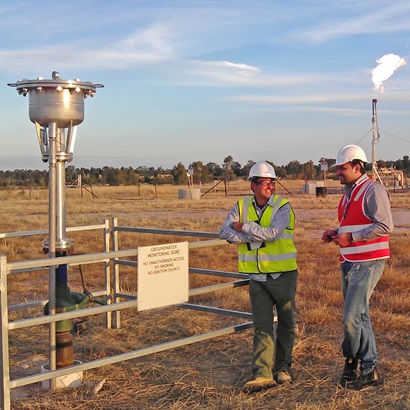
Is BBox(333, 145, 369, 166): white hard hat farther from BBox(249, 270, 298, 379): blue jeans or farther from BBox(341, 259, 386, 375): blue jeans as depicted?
BBox(249, 270, 298, 379): blue jeans

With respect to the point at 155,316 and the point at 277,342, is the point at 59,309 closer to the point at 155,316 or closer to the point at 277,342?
the point at 277,342

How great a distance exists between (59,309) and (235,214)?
5.73 ft

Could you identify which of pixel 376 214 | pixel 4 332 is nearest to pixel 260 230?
pixel 376 214

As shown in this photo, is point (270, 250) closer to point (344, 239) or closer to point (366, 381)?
point (344, 239)

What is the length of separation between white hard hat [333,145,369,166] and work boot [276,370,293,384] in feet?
6.26

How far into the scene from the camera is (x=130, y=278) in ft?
40.0

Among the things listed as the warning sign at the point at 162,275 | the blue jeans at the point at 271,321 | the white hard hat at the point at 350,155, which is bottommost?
the blue jeans at the point at 271,321

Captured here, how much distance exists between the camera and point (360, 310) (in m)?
5.63

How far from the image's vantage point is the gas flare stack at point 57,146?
563 centimetres

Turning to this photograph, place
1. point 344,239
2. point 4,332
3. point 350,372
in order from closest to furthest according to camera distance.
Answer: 1. point 4,332
2. point 344,239
3. point 350,372

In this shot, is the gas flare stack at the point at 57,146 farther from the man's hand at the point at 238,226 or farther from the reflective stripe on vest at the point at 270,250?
the reflective stripe on vest at the point at 270,250

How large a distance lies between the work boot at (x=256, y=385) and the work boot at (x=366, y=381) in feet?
2.33

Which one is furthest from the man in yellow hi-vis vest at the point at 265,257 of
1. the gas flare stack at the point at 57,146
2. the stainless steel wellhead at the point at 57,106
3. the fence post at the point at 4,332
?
the fence post at the point at 4,332

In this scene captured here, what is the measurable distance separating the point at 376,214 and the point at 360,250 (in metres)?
0.38
